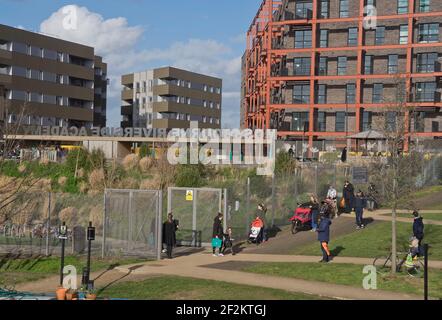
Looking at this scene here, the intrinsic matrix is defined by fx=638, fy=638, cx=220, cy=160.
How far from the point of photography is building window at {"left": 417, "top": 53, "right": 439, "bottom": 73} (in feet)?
219

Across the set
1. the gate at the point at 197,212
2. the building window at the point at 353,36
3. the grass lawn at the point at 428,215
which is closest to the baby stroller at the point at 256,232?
the gate at the point at 197,212

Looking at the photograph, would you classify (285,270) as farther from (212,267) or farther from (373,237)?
(373,237)

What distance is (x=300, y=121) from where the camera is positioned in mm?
71125

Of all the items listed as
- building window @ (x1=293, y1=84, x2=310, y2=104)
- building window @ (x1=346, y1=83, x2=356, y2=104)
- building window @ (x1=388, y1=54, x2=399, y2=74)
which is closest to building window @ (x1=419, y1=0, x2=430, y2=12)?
building window @ (x1=388, y1=54, x2=399, y2=74)

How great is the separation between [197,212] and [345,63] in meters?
47.2

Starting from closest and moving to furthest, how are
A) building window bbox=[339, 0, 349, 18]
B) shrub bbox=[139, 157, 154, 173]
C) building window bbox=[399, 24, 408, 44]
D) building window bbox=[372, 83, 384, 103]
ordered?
shrub bbox=[139, 157, 154, 173] → building window bbox=[399, 24, 408, 44] → building window bbox=[372, 83, 384, 103] → building window bbox=[339, 0, 349, 18]

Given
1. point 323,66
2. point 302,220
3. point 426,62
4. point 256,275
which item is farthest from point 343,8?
point 256,275

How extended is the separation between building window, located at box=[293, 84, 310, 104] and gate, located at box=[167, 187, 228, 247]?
42.5m

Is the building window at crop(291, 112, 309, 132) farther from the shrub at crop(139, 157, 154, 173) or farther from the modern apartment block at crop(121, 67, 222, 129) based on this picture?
the modern apartment block at crop(121, 67, 222, 129)

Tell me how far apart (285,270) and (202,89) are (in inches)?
3776

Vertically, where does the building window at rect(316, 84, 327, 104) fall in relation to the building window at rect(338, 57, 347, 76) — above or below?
below

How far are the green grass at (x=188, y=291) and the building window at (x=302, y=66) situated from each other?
55.5 m

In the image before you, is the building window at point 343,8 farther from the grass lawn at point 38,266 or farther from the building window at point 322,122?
the grass lawn at point 38,266
